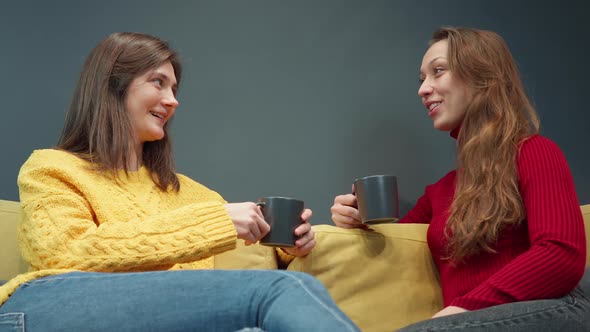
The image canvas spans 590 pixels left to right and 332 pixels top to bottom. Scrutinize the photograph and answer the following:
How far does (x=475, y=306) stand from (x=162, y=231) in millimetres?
679

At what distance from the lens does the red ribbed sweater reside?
1444 mm

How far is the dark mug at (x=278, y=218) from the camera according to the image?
154 centimetres

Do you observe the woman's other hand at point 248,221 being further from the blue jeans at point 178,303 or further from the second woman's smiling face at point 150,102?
the second woman's smiling face at point 150,102

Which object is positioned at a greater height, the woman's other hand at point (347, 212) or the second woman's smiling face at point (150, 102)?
the second woman's smiling face at point (150, 102)

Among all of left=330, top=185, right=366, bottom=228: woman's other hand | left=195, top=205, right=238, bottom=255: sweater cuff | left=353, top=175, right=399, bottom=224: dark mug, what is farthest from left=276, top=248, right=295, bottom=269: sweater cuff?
left=195, top=205, right=238, bottom=255: sweater cuff

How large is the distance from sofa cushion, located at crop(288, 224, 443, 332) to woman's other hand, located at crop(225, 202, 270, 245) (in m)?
0.29

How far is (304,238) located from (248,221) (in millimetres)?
227

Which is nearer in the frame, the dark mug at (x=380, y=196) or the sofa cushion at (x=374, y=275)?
the dark mug at (x=380, y=196)

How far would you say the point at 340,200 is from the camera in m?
1.83

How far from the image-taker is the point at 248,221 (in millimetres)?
1469

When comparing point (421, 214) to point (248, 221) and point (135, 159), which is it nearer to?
point (248, 221)

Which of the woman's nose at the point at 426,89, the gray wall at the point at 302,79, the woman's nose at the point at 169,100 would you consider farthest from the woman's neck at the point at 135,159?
the woman's nose at the point at 426,89

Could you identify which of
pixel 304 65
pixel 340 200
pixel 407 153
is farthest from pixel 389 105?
pixel 340 200

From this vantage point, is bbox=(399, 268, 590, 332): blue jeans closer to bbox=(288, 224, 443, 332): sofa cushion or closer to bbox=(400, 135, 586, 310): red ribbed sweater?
bbox=(400, 135, 586, 310): red ribbed sweater
